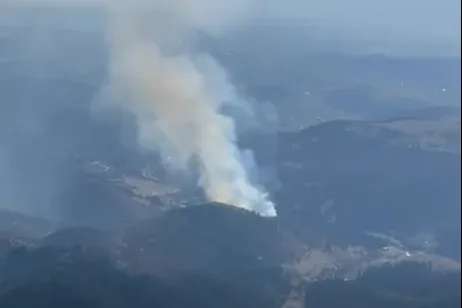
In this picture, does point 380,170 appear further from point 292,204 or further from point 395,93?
point 395,93

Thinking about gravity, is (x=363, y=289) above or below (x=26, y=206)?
below

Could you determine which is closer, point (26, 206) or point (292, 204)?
point (292, 204)

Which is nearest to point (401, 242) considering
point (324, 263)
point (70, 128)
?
point (324, 263)

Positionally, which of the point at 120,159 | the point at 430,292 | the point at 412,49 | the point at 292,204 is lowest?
the point at 430,292

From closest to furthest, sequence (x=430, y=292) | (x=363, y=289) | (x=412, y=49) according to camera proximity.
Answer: (x=430, y=292), (x=363, y=289), (x=412, y=49)

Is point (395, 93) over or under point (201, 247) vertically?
over

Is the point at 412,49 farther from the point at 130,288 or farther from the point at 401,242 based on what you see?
the point at 130,288

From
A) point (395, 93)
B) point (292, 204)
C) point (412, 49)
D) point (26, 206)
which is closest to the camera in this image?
point (292, 204)

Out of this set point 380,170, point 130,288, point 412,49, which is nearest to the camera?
point 130,288

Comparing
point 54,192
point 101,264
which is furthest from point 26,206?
point 101,264
